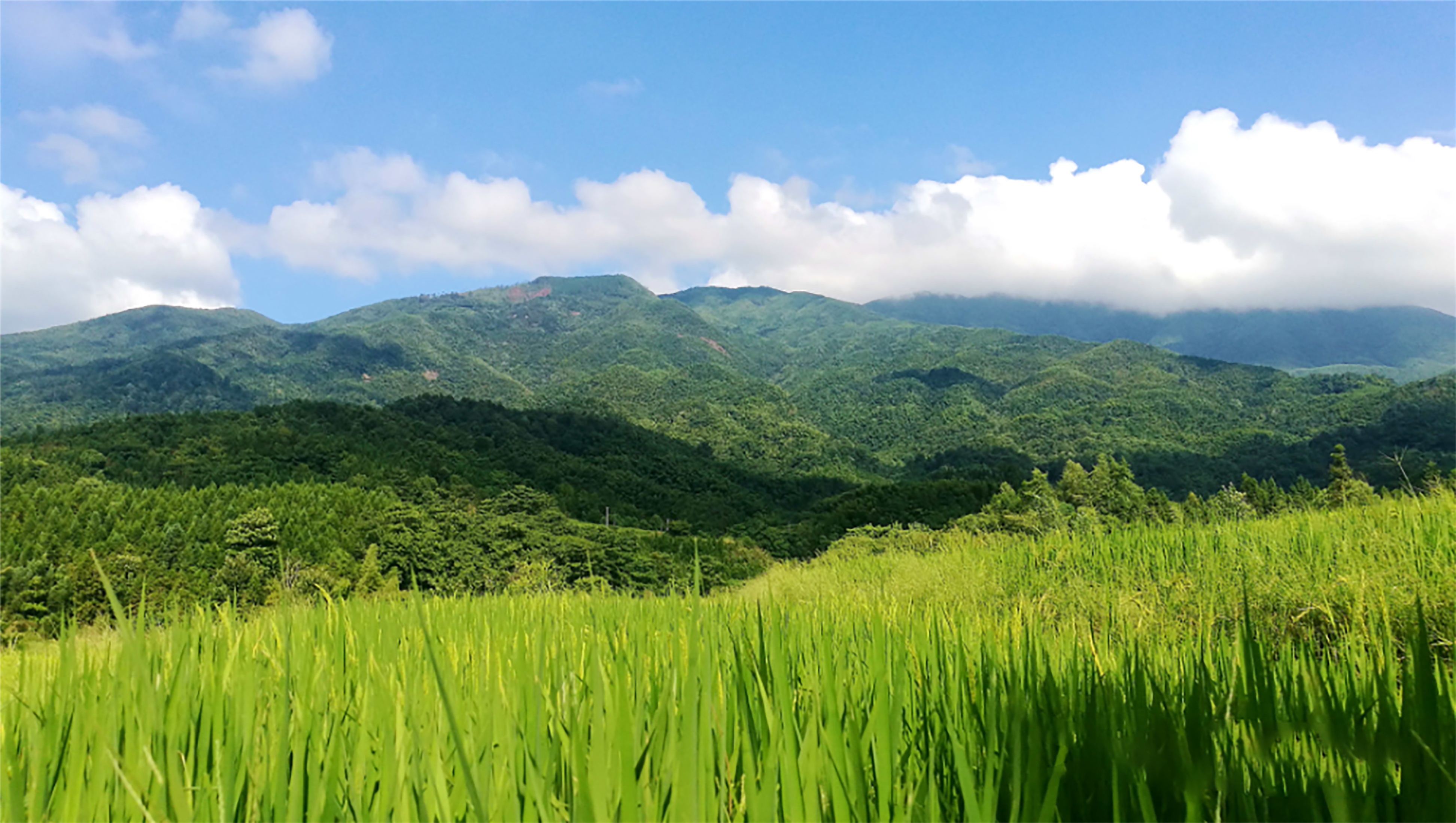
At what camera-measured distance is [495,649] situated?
77.8 inches

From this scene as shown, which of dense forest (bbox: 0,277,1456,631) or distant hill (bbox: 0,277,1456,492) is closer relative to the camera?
dense forest (bbox: 0,277,1456,631)

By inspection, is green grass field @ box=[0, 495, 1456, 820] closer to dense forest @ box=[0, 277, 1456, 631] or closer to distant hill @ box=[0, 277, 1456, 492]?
dense forest @ box=[0, 277, 1456, 631]

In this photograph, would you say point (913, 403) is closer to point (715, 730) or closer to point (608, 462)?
point (608, 462)

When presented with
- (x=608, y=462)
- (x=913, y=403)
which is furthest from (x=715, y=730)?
(x=913, y=403)

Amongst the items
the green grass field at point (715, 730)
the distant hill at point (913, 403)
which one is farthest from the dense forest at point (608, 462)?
the distant hill at point (913, 403)

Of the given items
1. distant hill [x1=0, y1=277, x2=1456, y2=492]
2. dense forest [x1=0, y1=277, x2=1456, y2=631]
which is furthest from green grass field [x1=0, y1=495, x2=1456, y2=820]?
distant hill [x1=0, y1=277, x2=1456, y2=492]

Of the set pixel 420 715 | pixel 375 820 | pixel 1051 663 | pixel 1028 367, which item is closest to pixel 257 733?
pixel 420 715

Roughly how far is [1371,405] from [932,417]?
7383 cm

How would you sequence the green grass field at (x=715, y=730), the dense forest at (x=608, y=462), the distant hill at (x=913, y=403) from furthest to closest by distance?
the distant hill at (x=913, y=403) → the dense forest at (x=608, y=462) → the green grass field at (x=715, y=730)

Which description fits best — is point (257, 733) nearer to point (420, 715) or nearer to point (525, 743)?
point (420, 715)

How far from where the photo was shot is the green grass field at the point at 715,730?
806mm

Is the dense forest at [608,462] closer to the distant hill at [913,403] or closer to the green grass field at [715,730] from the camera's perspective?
the green grass field at [715,730]

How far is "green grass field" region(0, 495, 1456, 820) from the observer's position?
31.7 inches

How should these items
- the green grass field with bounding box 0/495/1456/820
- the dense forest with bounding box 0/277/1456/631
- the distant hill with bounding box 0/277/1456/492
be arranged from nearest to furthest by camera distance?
1. the green grass field with bounding box 0/495/1456/820
2. the dense forest with bounding box 0/277/1456/631
3. the distant hill with bounding box 0/277/1456/492
